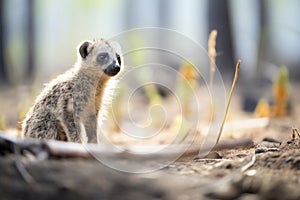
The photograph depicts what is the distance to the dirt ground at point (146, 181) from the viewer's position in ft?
8.09

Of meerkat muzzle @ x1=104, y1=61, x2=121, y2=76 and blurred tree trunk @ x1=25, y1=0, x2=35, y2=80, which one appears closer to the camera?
meerkat muzzle @ x1=104, y1=61, x2=121, y2=76

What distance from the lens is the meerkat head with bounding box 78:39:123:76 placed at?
14.7 feet

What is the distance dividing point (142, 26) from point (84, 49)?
19.1 meters

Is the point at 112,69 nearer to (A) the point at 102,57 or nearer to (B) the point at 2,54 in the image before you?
(A) the point at 102,57

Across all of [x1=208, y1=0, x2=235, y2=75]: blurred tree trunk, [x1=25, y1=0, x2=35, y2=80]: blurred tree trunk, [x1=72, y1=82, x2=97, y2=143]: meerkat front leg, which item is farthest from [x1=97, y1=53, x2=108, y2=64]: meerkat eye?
[x1=25, y1=0, x2=35, y2=80]: blurred tree trunk

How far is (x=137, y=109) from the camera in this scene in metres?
10.4

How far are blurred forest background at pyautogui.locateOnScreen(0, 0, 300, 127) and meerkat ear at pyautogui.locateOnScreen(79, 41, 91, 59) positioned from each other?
1799 mm

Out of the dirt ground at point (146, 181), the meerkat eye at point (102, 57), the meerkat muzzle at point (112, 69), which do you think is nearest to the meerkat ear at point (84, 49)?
the meerkat eye at point (102, 57)

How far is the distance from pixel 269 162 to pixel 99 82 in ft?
6.62

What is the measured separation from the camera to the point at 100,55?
4.51 meters

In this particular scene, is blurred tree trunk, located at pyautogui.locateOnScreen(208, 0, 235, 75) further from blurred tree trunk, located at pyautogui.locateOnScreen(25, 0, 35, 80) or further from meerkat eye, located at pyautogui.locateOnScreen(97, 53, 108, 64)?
meerkat eye, located at pyautogui.locateOnScreen(97, 53, 108, 64)

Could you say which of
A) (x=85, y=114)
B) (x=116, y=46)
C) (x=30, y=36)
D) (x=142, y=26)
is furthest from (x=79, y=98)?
(x=142, y=26)

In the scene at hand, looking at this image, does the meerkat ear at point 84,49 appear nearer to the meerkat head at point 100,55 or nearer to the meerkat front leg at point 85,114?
the meerkat head at point 100,55

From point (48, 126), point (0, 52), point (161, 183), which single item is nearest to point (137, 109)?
point (0, 52)
